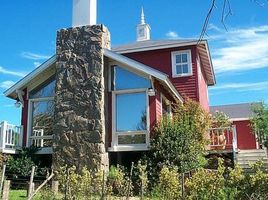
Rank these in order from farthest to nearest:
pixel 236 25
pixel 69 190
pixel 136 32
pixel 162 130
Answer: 1. pixel 136 32
2. pixel 162 130
3. pixel 69 190
4. pixel 236 25

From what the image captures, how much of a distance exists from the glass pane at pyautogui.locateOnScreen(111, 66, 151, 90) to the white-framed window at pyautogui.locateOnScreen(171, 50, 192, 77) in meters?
5.31

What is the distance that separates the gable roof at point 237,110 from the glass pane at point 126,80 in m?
12.2

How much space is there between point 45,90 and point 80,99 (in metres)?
2.35

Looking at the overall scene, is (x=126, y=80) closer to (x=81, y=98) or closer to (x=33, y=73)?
(x=81, y=98)

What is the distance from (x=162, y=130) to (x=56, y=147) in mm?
3809

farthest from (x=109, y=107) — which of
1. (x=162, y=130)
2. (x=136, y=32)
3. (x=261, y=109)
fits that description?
(x=136, y=32)

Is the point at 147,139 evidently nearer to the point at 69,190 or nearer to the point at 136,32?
the point at 69,190

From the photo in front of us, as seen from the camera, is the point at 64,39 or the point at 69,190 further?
the point at 64,39

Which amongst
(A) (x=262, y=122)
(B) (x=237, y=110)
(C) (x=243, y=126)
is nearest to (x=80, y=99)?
(A) (x=262, y=122)

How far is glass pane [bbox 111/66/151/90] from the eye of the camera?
14.2m

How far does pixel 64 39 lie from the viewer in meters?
14.8

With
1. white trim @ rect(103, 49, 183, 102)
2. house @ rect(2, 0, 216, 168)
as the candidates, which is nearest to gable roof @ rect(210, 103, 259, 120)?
house @ rect(2, 0, 216, 168)

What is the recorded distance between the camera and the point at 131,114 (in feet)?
46.3

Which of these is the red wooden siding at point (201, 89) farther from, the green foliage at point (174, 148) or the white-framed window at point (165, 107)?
the green foliage at point (174, 148)
